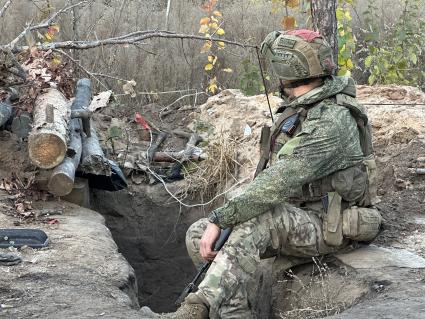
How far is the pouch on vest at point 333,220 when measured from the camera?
507 cm

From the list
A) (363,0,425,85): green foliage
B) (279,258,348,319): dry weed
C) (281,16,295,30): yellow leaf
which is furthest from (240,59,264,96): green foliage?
(279,258,348,319): dry weed

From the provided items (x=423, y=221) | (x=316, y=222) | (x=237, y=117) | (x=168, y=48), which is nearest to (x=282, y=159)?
(x=316, y=222)

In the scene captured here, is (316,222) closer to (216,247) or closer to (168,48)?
(216,247)

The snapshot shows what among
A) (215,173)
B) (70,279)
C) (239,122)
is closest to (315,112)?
(70,279)

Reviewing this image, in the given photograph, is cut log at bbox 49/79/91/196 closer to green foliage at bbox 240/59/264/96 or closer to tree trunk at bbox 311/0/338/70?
tree trunk at bbox 311/0/338/70

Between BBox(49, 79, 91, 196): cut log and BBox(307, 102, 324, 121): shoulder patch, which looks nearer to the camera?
BBox(307, 102, 324, 121): shoulder patch

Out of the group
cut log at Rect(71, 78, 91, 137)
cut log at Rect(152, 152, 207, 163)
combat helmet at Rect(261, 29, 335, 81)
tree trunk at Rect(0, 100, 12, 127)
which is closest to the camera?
combat helmet at Rect(261, 29, 335, 81)

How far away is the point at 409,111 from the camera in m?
8.62

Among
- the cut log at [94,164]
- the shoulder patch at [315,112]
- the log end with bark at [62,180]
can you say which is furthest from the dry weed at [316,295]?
the cut log at [94,164]

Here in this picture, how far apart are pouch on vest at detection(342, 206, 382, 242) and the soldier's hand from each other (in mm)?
872

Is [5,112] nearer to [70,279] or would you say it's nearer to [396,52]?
[70,279]

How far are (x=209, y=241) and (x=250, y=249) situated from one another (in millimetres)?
249

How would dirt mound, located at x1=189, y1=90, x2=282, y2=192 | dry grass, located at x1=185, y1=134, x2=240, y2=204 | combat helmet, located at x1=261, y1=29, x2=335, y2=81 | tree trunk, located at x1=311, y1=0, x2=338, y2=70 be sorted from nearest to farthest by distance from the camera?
combat helmet, located at x1=261, y1=29, x2=335, y2=81, tree trunk, located at x1=311, y1=0, x2=338, y2=70, dry grass, located at x1=185, y1=134, x2=240, y2=204, dirt mound, located at x1=189, y1=90, x2=282, y2=192

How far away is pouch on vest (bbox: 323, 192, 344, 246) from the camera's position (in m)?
5.07
